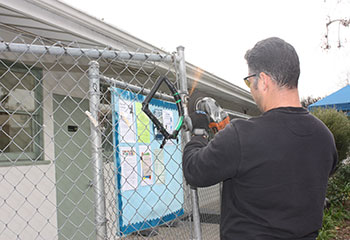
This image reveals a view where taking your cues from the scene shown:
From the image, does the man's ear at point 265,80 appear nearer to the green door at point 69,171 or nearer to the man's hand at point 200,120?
the man's hand at point 200,120

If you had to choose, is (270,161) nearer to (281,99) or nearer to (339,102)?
(281,99)

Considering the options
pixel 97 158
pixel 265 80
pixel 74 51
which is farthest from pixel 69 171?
pixel 265 80

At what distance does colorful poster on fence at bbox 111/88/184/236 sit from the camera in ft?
6.25

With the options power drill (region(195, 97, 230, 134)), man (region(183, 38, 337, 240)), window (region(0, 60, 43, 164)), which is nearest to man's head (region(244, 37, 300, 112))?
man (region(183, 38, 337, 240))

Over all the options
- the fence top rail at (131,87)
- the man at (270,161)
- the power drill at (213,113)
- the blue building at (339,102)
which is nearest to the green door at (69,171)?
the fence top rail at (131,87)

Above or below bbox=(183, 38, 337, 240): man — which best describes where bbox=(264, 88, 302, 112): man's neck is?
above

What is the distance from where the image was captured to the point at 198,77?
7344 mm

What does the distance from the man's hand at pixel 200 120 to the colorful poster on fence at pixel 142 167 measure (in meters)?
0.44

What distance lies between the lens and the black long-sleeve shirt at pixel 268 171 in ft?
4.64

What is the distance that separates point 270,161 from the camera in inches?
55.7

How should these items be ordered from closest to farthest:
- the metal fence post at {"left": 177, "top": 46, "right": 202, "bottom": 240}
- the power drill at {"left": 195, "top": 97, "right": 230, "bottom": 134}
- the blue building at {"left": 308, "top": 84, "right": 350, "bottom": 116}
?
the power drill at {"left": 195, "top": 97, "right": 230, "bottom": 134}, the metal fence post at {"left": 177, "top": 46, "right": 202, "bottom": 240}, the blue building at {"left": 308, "top": 84, "right": 350, "bottom": 116}

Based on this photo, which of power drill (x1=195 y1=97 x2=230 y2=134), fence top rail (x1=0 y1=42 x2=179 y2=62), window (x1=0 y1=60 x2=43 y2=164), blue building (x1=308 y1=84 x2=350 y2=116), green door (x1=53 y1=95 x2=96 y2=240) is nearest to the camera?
fence top rail (x1=0 y1=42 x2=179 y2=62)

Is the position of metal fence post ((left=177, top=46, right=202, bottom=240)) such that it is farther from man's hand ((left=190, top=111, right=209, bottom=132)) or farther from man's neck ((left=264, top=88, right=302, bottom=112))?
man's neck ((left=264, top=88, right=302, bottom=112))

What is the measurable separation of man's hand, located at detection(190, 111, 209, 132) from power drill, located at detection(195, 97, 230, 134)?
6 cm
